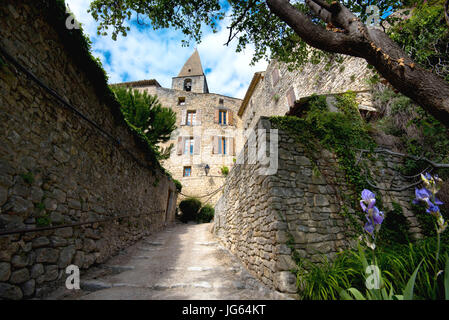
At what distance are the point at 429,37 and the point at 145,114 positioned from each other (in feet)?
29.8

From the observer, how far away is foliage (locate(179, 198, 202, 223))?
1220 centimetres

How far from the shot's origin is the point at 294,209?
314 cm

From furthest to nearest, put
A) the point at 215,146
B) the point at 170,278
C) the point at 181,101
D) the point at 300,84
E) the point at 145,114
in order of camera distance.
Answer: the point at 181,101
the point at 215,146
the point at 300,84
the point at 145,114
the point at 170,278

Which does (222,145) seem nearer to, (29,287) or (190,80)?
(190,80)

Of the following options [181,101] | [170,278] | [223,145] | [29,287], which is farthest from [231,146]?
[29,287]

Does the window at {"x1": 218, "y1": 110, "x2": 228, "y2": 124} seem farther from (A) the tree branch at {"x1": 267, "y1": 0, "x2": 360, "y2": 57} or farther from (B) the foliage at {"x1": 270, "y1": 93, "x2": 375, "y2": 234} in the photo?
(A) the tree branch at {"x1": 267, "y1": 0, "x2": 360, "y2": 57}

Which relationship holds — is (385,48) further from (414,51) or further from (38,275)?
(38,275)

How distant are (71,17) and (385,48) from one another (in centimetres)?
452

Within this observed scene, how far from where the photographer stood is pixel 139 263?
13.1 feet

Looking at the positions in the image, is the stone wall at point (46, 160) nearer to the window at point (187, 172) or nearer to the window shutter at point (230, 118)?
the window at point (187, 172)

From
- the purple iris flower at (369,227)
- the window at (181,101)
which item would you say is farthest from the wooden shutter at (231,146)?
the purple iris flower at (369,227)

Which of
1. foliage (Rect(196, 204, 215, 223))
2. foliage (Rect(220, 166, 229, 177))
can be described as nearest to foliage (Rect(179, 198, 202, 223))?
foliage (Rect(196, 204, 215, 223))

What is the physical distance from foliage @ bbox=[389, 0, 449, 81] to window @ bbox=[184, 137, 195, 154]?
517 inches

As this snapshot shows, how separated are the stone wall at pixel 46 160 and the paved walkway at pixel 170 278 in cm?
38
